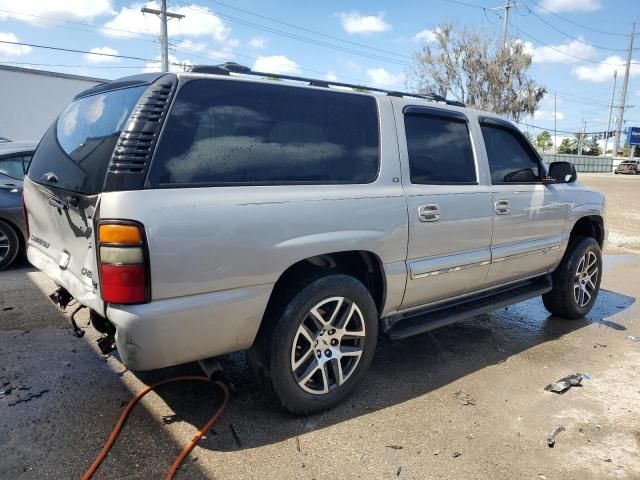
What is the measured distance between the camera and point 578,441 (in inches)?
117

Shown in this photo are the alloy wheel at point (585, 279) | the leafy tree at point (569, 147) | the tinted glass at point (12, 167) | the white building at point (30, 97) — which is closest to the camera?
the alloy wheel at point (585, 279)

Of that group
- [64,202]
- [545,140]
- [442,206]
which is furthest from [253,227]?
[545,140]

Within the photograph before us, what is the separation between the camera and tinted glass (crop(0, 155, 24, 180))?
6449mm

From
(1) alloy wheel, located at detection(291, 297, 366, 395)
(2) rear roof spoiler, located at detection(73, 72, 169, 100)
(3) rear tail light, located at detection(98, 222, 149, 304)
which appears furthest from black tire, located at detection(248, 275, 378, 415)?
(2) rear roof spoiler, located at detection(73, 72, 169, 100)

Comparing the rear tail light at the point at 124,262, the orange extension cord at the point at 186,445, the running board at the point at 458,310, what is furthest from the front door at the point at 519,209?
the rear tail light at the point at 124,262

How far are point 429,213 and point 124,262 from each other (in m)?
1.98

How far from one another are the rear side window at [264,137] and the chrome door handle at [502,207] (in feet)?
4.10

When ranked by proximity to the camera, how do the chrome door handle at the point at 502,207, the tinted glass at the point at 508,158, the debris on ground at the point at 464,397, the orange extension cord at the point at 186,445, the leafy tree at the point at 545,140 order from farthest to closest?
the leafy tree at the point at 545,140, the tinted glass at the point at 508,158, the chrome door handle at the point at 502,207, the debris on ground at the point at 464,397, the orange extension cord at the point at 186,445

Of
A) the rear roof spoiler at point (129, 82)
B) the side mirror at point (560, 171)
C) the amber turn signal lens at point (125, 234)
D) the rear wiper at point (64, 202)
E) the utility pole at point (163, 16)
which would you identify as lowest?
the amber turn signal lens at point (125, 234)

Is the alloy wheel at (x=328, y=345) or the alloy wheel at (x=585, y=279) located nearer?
the alloy wheel at (x=328, y=345)

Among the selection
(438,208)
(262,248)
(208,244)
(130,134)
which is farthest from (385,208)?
(130,134)

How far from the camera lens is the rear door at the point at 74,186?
2555mm

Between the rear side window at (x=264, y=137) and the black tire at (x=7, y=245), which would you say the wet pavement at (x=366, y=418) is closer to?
the rear side window at (x=264, y=137)

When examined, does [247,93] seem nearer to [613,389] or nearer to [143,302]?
[143,302]
